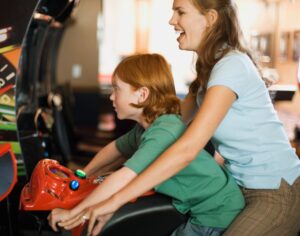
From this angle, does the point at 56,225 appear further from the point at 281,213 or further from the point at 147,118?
the point at 281,213

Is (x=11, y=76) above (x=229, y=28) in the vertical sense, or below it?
below

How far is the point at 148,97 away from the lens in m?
1.42

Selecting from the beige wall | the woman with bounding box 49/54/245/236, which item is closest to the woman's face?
the woman with bounding box 49/54/245/236

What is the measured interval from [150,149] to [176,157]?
9 centimetres

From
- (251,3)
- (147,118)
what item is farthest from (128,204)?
(251,3)

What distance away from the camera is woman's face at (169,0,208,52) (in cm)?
142

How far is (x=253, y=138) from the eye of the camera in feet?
4.58

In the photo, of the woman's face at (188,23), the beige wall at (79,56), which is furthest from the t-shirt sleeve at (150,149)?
the beige wall at (79,56)

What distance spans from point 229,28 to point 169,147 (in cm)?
47

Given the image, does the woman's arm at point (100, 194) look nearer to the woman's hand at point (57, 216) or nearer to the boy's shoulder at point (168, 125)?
the woman's hand at point (57, 216)

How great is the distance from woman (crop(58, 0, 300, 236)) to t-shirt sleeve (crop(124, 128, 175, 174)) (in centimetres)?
5

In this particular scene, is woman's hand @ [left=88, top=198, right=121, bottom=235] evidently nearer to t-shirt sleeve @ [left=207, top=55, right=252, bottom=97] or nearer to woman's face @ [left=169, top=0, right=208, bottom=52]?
t-shirt sleeve @ [left=207, top=55, right=252, bottom=97]

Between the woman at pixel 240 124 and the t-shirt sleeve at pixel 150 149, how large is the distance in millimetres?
51

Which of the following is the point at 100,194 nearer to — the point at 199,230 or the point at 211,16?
the point at 199,230
